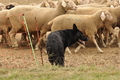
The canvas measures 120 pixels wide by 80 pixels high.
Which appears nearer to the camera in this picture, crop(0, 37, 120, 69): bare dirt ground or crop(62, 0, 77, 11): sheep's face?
crop(0, 37, 120, 69): bare dirt ground

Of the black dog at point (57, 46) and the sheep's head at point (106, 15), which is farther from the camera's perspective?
the sheep's head at point (106, 15)

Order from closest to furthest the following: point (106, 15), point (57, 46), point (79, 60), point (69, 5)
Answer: point (57, 46) < point (79, 60) < point (106, 15) < point (69, 5)

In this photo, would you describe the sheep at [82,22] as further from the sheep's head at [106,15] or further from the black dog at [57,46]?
the black dog at [57,46]

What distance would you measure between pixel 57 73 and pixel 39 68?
24.8 inches

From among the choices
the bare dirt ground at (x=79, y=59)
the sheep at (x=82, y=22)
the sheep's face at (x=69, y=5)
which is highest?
the sheep's face at (x=69, y=5)

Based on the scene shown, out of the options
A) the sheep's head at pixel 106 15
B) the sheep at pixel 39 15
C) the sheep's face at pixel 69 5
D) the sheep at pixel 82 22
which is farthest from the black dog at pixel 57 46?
the sheep at pixel 39 15

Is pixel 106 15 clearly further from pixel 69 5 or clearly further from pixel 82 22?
pixel 69 5

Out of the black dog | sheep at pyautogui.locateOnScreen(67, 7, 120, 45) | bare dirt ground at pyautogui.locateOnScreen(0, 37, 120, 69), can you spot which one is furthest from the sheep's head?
the black dog

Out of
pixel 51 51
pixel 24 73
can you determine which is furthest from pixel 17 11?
pixel 24 73

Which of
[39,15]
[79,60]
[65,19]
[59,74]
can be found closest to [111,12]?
[65,19]

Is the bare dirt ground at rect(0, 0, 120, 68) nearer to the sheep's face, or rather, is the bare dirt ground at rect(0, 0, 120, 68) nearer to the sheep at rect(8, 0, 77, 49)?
the sheep at rect(8, 0, 77, 49)

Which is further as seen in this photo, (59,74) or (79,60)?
(79,60)

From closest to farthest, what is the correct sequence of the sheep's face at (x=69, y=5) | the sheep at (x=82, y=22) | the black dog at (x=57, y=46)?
the black dog at (x=57, y=46) → the sheep at (x=82, y=22) → the sheep's face at (x=69, y=5)

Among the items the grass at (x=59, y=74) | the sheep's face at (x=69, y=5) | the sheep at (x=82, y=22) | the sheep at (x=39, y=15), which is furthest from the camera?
the sheep at (x=39, y=15)
